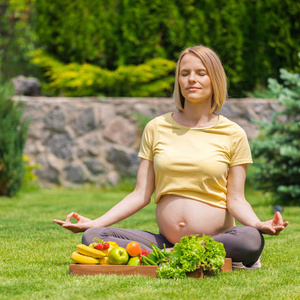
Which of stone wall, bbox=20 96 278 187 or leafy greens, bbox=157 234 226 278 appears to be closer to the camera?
leafy greens, bbox=157 234 226 278

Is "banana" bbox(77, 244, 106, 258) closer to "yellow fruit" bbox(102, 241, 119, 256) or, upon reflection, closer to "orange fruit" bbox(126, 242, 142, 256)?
"yellow fruit" bbox(102, 241, 119, 256)

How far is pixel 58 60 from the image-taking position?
A: 10648mm

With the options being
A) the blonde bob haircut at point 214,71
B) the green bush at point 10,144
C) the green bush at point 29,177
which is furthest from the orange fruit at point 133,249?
the green bush at point 29,177

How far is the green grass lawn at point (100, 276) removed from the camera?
2.71 meters

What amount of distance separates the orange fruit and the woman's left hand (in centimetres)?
71

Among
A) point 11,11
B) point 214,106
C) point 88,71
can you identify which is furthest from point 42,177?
point 214,106

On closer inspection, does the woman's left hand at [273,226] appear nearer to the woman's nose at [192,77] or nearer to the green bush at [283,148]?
the woman's nose at [192,77]

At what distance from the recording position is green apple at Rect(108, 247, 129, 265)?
10.3ft

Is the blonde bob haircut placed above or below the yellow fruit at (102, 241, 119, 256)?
above

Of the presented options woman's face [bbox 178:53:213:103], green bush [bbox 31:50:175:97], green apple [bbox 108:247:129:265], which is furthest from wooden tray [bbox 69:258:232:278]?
green bush [bbox 31:50:175:97]

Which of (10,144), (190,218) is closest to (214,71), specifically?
(190,218)

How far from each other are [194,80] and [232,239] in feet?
3.24

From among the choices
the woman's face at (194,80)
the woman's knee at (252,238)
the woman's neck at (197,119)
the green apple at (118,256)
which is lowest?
the green apple at (118,256)

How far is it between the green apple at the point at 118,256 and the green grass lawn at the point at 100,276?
0.14 m
